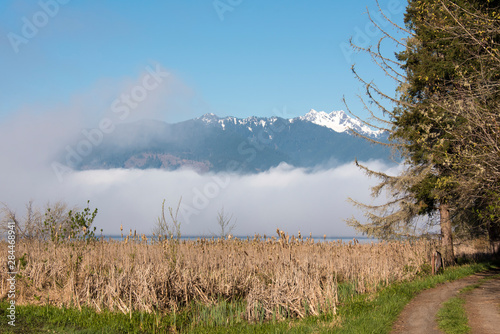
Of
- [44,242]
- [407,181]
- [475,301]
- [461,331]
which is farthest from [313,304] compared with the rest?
[407,181]

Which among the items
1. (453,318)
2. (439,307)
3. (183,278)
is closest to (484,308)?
(439,307)

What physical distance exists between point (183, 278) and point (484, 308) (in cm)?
867

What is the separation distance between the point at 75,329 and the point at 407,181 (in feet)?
64.7

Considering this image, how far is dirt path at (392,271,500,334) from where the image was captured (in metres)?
10.1

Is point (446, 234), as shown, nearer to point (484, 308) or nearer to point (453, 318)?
point (484, 308)

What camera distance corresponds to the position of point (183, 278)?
13.1m

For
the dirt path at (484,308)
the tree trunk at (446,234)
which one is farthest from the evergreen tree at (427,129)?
the dirt path at (484,308)

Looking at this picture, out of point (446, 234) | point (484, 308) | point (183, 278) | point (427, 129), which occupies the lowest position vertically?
point (484, 308)

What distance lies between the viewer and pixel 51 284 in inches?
568

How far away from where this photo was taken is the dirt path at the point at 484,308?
10.1 meters

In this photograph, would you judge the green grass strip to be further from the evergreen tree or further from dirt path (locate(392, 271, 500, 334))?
the evergreen tree

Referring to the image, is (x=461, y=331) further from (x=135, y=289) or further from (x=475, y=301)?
(x=135, y=289)

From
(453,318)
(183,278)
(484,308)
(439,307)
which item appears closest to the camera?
(453,318)

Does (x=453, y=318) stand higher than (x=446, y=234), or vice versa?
(x=446, y=234)
